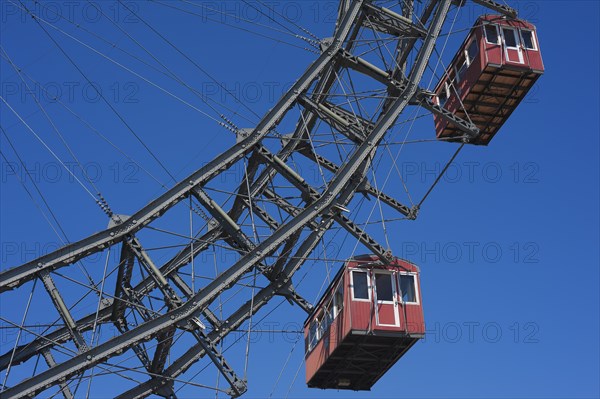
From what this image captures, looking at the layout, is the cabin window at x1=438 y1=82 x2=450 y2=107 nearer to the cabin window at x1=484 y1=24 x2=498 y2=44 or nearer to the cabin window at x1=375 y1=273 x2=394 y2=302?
the cabin window at x1=484 y1=24 x2=498 y2=44

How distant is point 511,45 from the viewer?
32000 mm

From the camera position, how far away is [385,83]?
30.0 metres

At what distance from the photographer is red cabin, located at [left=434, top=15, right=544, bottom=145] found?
31.6 metres

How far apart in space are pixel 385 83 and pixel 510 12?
19.8 ft

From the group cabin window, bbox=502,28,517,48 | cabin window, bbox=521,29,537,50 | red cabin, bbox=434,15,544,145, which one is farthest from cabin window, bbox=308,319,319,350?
cabin window, bbox=521,29,537,50

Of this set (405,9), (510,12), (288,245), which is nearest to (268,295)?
(288,245)

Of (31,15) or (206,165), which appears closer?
(206,165)

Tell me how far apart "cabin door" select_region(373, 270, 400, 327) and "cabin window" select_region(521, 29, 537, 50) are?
9166 millimetres

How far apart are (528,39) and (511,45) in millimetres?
834

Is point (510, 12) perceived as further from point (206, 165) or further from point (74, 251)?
point (74, 251)

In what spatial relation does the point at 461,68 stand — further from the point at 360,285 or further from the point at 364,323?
the point at 364,323

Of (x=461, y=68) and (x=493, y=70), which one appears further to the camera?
(x=461, y=68)

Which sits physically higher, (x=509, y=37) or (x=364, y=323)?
(x=509, y=37)

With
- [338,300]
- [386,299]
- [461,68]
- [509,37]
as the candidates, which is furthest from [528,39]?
[338,300]
